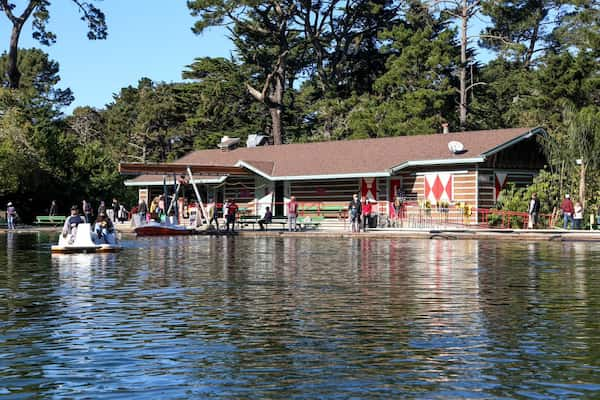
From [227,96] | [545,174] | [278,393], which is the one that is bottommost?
[278,393]

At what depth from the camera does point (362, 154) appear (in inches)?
2203

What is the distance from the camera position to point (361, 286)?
19.0m

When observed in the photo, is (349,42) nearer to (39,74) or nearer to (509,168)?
(509,168)

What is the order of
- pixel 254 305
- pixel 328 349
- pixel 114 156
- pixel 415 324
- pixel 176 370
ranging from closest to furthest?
pixel 176 370
pixel 328 349
pixel 415 324
pixel 254 305
pixel 114 156

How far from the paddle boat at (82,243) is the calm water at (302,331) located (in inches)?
239

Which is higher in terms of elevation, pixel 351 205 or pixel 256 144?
pixel 256 144

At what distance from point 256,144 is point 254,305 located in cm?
5410

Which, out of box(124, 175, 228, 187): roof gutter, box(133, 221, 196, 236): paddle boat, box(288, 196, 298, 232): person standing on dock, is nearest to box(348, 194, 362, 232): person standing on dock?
box(288, 196, 298, 232): person standing on dock

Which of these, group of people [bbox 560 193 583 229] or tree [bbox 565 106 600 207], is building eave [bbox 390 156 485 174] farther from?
group of people [bbox 560 193 583 229]

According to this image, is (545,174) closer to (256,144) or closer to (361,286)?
(256,144)

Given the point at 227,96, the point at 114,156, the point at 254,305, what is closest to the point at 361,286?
the point at 254,305

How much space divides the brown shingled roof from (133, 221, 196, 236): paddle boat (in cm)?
1012

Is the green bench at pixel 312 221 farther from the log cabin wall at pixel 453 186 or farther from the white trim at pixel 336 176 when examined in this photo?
the log cabin wall at pixel 453 186

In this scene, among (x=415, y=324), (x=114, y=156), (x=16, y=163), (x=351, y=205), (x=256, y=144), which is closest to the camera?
(x=415, y=324)
